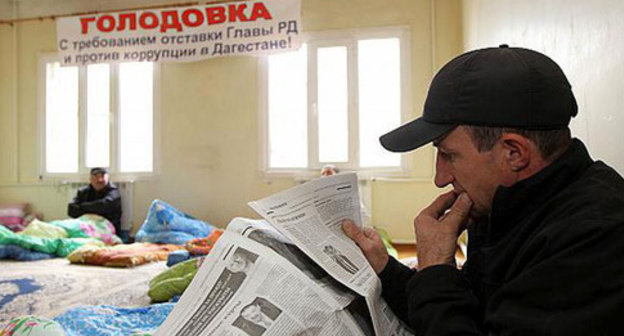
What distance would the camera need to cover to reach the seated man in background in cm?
408

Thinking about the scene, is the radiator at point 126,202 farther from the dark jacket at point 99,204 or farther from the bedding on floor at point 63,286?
the bedding on floor at point 63,286

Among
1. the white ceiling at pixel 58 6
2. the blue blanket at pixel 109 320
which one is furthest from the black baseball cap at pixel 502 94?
the white ceiling at pixel 58 6

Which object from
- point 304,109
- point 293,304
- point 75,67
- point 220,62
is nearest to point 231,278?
point 293,304

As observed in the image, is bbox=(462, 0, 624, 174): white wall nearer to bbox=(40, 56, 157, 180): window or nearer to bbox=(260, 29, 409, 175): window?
bbox=(260, 29, 409, 175): window

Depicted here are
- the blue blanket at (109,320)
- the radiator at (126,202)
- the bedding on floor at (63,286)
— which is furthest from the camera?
the radiator at (126,202)

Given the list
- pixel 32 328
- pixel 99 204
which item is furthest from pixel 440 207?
pixel 99 204

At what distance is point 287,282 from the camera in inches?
26.6

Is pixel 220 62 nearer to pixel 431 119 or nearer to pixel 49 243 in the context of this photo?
pixel 49 243

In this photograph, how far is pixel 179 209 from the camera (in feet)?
14.5

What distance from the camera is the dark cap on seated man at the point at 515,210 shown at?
45 centimetres

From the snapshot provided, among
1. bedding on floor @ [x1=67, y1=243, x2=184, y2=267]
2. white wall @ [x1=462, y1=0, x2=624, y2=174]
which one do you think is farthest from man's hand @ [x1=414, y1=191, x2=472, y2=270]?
bedding on floor @ [x1=67, y1=243, x2=184, y2=267]

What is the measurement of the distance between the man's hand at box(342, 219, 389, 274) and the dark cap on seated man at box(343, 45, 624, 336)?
0.13m

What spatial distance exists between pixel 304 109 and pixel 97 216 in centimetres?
199

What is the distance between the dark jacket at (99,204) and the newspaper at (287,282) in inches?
146
